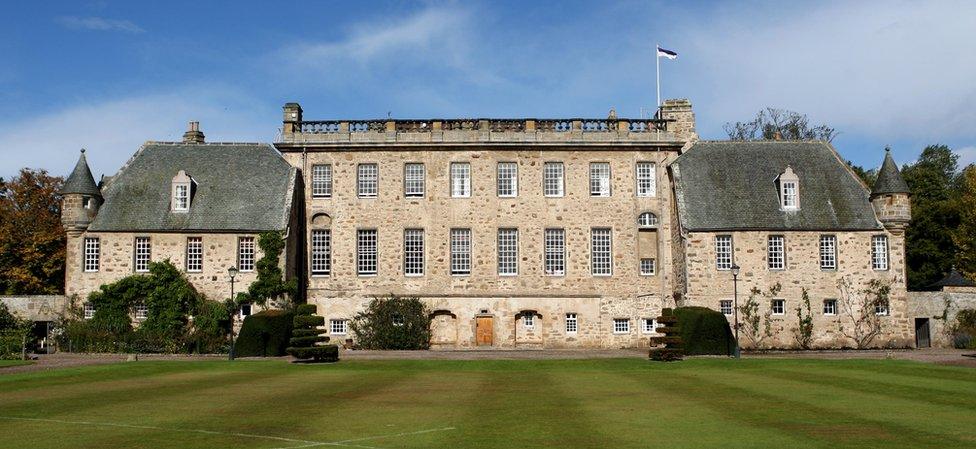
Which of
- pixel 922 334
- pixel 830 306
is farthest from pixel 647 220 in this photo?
pixel 922 334

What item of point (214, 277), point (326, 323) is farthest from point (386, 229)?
point (214, 277)

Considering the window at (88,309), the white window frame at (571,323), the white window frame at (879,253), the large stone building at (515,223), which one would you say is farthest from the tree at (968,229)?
the window at (88,309)

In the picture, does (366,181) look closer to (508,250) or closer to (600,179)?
(508,250)

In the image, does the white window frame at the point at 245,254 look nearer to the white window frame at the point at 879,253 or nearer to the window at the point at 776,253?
the window at the point at 776,253

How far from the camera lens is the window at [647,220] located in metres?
41.4

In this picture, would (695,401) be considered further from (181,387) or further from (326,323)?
(326,323)

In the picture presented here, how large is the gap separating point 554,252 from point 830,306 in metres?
11.9

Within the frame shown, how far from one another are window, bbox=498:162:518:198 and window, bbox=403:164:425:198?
134 inches

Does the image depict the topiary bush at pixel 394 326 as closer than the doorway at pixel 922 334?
Yes

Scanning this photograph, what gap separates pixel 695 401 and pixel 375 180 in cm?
2641

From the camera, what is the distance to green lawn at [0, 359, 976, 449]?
13.0 metres

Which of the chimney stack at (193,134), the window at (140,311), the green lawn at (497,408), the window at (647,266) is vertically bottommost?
the green lawn at (497,408)

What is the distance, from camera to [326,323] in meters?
40.8

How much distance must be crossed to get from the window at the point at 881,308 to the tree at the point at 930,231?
15677 millimetres
